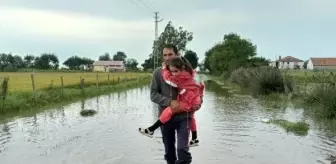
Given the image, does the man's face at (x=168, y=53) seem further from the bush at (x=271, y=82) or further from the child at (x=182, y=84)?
the bush at (x=271, y=82)

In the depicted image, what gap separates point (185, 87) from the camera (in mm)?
5234

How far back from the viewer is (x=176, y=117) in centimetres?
523

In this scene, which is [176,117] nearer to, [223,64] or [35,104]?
[35,104]

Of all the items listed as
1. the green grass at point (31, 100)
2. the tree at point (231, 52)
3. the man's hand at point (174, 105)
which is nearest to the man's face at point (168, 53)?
the man's hand at point (174, 105)

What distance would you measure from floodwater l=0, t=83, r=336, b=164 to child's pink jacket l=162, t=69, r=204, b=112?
2679 mm

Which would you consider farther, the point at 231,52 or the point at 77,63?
the point at 77,63

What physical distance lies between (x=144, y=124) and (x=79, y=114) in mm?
3877

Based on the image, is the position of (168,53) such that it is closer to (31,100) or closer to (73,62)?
(31,100)

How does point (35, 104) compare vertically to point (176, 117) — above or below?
below

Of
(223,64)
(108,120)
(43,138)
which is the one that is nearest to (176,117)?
(43,138)

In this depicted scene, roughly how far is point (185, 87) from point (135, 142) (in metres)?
4.77

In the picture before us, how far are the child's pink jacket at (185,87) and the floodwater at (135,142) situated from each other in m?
2.68

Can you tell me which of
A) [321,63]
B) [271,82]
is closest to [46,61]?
[321,63]

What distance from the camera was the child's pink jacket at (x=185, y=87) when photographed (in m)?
5.18
